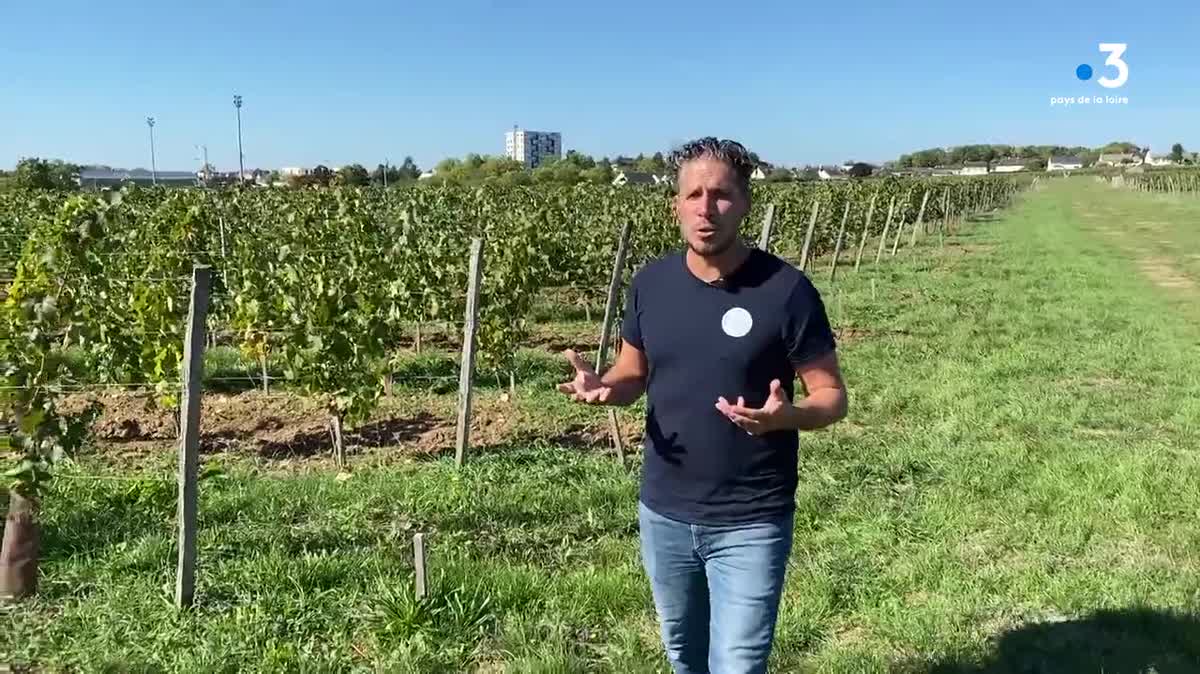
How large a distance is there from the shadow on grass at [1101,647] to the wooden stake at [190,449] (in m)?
2.85

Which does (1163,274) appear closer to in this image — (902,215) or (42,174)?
(902,215)

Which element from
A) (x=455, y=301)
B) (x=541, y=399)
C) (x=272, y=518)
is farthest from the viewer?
(x=455, y=301)

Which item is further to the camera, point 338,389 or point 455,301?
point 455,301

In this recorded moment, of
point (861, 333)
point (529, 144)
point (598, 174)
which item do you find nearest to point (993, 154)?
point (529, 144)

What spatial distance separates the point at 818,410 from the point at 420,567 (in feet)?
6.79

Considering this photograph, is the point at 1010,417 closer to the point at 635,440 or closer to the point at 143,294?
the point at 635,440

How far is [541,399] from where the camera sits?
325 inches

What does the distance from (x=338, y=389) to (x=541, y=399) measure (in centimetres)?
221

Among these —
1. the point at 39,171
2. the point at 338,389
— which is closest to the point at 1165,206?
the point at 338,389

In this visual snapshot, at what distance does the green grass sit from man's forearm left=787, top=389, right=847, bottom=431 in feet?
5.35

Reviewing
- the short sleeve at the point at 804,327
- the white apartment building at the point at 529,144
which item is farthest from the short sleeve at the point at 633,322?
the white apartment building at the point at 529,144

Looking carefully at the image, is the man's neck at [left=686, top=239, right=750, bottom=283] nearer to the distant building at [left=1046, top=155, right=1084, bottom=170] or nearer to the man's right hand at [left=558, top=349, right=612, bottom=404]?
the man's right hand at [left=558, top=349, right=612, bottom=404]

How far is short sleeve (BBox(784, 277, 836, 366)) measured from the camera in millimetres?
2154

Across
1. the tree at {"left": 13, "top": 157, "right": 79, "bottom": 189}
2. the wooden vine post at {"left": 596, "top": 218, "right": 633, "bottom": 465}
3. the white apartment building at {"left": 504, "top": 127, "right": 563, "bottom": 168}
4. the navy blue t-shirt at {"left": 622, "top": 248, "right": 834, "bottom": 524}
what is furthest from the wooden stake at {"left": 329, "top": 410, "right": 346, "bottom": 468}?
the white apartment building at {"left": 504, "top": 127, "right": 563, "bottom": 168}
